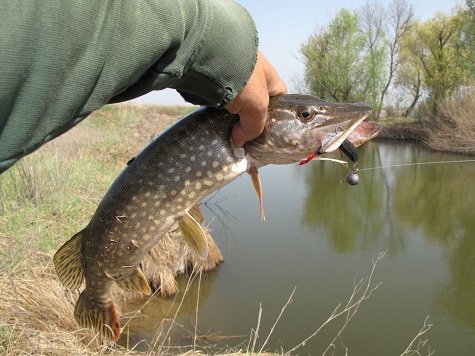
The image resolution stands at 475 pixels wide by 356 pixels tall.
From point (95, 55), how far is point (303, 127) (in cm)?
100

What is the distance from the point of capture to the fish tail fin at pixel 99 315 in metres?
1.99

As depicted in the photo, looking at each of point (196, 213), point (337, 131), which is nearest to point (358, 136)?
point (337, 131)

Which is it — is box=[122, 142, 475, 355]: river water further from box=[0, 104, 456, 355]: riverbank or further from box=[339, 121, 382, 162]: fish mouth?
box=[339, 121, 382, 162]: fish mouth

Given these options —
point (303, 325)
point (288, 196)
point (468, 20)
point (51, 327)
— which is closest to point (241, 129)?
point (51, 327)

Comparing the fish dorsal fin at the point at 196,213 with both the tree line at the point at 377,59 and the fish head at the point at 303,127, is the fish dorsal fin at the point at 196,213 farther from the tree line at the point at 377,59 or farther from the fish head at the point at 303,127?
the tree line at the point at 377,59

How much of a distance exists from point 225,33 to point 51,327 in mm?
2545

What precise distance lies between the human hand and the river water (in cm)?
135

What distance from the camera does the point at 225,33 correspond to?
1100mm

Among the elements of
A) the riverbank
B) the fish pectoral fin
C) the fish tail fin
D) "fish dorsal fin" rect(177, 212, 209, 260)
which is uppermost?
"fish dorsal fin" rect(177, 212, 209, 260)

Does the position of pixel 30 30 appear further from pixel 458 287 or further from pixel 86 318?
pixel 458 287

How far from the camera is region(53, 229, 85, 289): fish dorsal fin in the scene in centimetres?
189

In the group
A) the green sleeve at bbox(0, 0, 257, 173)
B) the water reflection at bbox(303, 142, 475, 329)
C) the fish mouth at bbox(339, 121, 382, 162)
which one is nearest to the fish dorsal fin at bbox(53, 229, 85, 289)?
the green sleeve at bbox(0, 0, 257, 173)

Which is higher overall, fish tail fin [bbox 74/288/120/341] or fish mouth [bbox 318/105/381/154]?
fish mouth [bbox 318/105/381/154]

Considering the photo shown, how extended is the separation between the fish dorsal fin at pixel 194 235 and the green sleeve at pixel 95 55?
73cm
